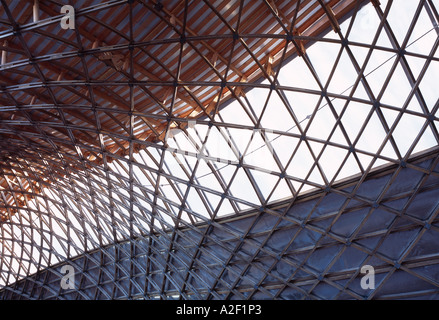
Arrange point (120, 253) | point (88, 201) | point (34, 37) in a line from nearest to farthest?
point (34, 37) < point (88, 201) < point (120, 253)

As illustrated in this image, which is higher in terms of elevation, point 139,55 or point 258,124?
point 139,55

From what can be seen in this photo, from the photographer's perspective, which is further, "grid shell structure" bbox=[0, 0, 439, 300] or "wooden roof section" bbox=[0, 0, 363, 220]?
"grid shell structure" bbox=[0, 0, 439, 300]

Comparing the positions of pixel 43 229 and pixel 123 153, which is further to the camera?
pixel 43 229

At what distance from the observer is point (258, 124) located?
2473 centimetres

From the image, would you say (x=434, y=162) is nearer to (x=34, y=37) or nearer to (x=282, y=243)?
(x=282, y=243)

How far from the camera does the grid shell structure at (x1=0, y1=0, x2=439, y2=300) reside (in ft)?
66.4

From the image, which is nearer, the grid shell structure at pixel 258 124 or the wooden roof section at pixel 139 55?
the wooden roof section at pixel 139 55

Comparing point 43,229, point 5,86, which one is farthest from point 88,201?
point 5,86

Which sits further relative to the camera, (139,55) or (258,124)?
(258,124)

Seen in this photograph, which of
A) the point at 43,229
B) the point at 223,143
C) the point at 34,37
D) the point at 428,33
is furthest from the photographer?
the point at 43,229

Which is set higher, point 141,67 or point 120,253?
point 141,67

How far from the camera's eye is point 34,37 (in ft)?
69.7

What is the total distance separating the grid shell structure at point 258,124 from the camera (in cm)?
2023

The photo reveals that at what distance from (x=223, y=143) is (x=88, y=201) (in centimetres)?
1988
